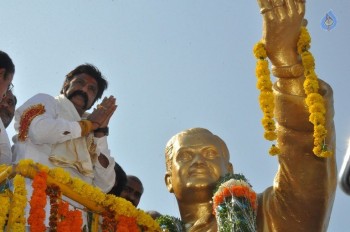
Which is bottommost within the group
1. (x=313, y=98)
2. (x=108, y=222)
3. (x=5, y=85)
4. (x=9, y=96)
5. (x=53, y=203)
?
(x=108, y=222)

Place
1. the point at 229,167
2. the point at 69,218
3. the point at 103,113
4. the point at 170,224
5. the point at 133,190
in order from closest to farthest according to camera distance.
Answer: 1. the point at 69,218
2. the point at 103,113
3. the point at 170,224
4. the point at 229,167
5. the point at 133,190

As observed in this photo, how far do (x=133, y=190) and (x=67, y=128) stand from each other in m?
2.19

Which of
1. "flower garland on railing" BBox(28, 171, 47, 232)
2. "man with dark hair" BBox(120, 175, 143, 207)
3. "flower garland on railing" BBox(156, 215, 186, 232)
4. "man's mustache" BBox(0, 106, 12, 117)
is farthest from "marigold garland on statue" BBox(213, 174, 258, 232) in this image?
"man's mustache" BBox(0, 106, 12, 117)

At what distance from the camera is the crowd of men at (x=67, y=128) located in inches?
221

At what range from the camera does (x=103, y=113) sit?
6.00 meters

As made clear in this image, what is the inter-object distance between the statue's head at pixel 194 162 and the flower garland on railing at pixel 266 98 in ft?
4.91

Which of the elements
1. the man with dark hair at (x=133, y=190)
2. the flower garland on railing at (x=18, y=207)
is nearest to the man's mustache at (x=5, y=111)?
the man with dark hair at (x=133, y=190)

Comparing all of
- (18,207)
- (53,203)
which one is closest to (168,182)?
(53,203)

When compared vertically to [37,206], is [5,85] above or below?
above

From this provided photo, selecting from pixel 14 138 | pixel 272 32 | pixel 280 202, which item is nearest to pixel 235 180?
pixel 280 202

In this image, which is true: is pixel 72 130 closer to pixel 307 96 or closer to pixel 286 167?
pixel 286 167

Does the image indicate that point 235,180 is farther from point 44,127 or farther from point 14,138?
point 14,138

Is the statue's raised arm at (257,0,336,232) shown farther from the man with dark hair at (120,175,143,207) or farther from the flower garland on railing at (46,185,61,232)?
the man with dark hair at (120,175,143,207)

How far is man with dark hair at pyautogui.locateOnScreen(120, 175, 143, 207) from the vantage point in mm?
7547
